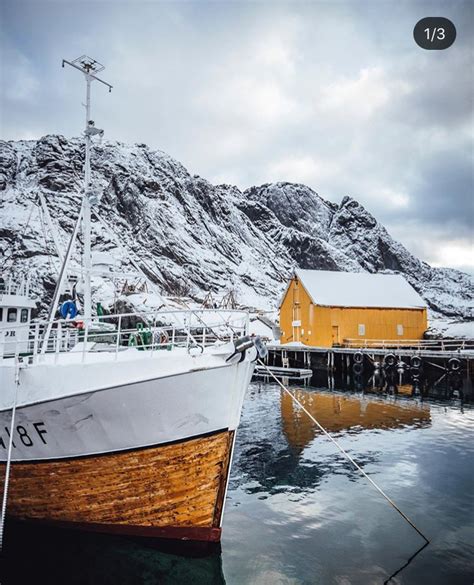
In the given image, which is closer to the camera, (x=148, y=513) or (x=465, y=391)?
(x=148, y=513)

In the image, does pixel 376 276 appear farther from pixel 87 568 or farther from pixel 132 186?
pixel 132 186

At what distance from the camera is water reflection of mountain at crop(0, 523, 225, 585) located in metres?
6.47

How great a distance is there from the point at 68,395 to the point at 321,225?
7481 inches

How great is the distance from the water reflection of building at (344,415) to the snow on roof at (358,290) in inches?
622

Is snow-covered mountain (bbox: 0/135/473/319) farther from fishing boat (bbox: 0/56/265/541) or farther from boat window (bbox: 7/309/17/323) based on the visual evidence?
fishing boat (bbox: 0/56/265/541)

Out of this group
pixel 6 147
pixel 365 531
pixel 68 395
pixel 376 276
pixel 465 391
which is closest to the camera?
pixel 68 395

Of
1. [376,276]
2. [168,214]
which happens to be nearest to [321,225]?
[168,214]

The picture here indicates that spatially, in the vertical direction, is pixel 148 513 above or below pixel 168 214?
below

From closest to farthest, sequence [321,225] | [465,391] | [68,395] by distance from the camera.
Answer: [68,395], [465,391], [321,225]

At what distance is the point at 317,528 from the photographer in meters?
8.06

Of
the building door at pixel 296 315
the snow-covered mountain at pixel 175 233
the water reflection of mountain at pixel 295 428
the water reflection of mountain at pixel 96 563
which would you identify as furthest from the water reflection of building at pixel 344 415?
the snow-covered mountain at pixel 175 233

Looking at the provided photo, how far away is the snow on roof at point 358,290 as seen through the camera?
38469 millimetres

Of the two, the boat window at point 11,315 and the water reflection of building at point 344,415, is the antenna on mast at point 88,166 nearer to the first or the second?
the boat window at point 11,315

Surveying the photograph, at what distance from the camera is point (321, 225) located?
622 ft
